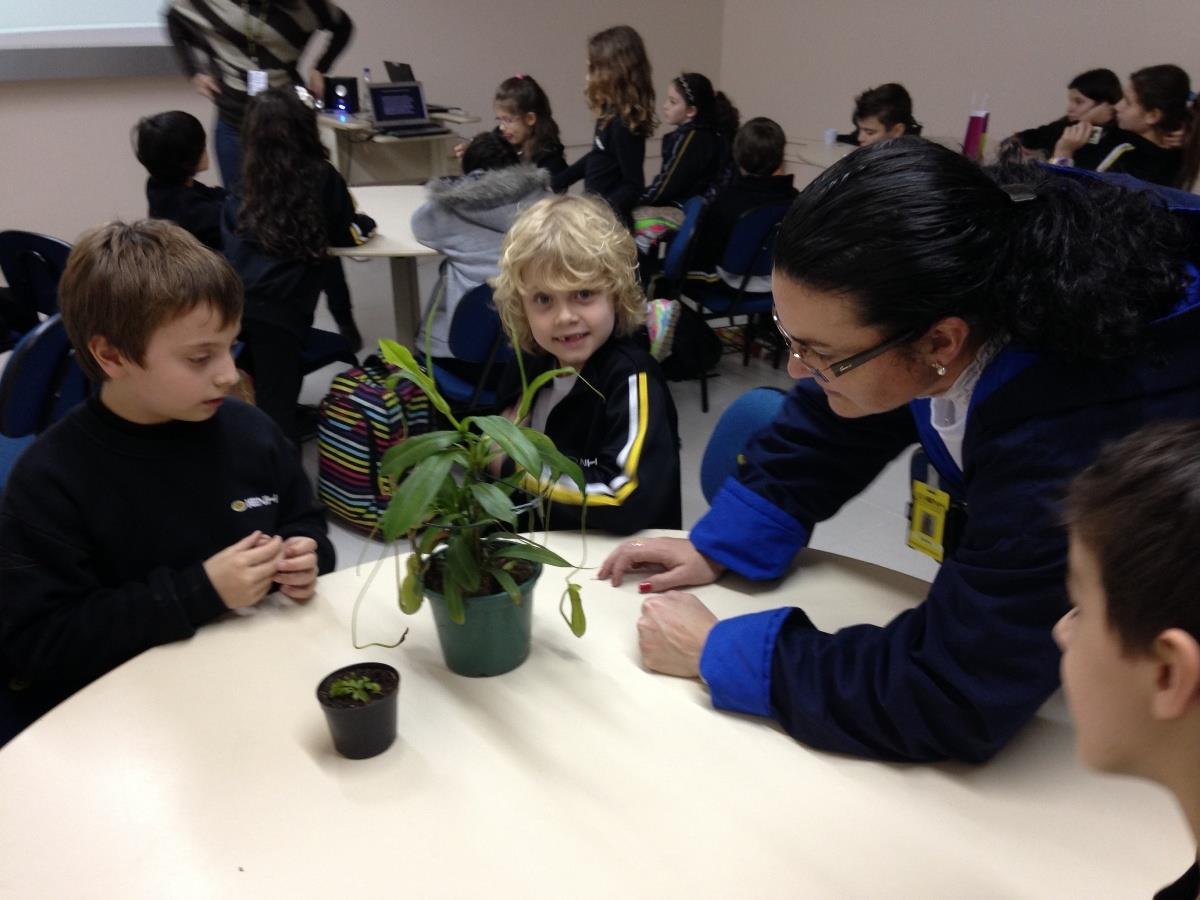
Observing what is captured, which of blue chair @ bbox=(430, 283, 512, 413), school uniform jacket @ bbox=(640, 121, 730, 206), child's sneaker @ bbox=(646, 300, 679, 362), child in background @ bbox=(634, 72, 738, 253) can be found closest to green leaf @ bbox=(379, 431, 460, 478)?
child's sneaker @ bbox=(646, 300, 679, 362)

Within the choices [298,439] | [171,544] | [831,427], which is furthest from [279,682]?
[298,439]

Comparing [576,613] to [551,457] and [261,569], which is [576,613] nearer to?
[551,457]

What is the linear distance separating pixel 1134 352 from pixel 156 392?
117cm

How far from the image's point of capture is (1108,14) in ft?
14.7

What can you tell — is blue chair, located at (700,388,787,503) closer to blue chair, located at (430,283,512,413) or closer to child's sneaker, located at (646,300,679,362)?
child's sneaker, located at (646,300,679,362)

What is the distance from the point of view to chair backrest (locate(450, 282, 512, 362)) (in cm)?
265

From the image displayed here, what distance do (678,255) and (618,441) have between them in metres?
2.26

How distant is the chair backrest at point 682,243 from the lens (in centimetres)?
357

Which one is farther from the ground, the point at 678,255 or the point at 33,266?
the point at 33,266

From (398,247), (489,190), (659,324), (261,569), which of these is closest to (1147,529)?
(261,569)

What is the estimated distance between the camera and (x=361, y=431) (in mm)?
2646

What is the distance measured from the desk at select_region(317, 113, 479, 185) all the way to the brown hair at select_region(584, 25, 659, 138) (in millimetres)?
1370

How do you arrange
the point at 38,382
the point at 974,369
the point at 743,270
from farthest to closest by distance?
1. the point at 743,270
2. the point at 38,382
3. the point at 974,369

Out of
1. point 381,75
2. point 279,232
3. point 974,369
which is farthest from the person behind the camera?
point 381,75
